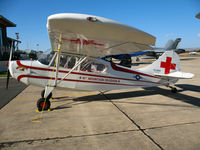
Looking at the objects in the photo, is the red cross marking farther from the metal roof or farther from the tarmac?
the metal roof

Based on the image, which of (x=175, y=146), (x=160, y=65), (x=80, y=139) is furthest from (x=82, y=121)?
(x=160, y=65)

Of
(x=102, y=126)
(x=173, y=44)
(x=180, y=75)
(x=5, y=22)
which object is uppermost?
(x=5, y=22)

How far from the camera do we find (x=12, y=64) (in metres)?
4.73

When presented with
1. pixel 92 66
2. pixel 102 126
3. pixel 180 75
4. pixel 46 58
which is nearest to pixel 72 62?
pixel 92 66

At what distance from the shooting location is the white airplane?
3.24 m

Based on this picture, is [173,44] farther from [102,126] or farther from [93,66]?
[102,126]

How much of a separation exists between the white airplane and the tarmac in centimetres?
77

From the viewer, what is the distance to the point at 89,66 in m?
5.41

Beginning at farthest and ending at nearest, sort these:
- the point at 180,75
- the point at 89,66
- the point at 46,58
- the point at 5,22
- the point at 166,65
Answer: the point at 5,22 → the point at 166,65 → the point at 180,75 → the point at 89,66 → the point at 46,58

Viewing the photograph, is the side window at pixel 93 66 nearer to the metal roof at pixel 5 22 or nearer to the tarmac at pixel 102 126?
the tarmac at pixel 102 126

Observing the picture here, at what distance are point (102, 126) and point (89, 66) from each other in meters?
2.57

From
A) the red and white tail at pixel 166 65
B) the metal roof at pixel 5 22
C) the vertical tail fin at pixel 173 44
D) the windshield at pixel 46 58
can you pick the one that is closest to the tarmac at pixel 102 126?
the windshield at pixel 46 58

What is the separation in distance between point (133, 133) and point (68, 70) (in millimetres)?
3115

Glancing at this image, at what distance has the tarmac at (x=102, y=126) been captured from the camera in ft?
8.90
